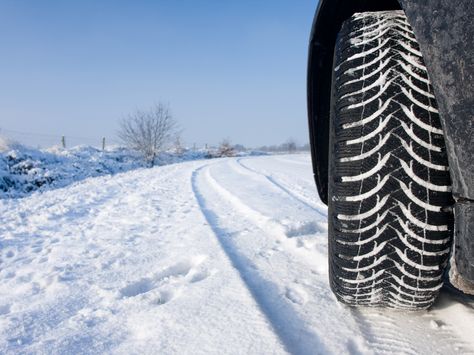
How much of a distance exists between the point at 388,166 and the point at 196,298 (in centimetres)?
86

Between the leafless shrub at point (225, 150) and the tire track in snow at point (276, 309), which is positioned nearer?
the tire track in snow at point (276, 309)

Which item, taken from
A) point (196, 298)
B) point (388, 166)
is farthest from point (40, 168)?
point (388, 166)

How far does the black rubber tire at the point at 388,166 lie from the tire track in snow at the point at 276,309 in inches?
9.8

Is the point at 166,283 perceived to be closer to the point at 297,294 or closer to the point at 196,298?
the point at 196,298

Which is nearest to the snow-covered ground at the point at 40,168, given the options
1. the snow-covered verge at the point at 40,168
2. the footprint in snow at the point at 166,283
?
the snow-covered verge at the point at 40,168

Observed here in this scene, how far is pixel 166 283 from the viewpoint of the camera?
1483 mm

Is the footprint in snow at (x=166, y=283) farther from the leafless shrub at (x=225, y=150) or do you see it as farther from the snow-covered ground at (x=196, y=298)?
the leafless shrub at (x=225, y=150)

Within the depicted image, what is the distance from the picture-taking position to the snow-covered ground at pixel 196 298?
1.01 meters

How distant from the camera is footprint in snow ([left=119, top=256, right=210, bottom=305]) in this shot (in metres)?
1.36

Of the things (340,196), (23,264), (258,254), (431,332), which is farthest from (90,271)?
(431,332)

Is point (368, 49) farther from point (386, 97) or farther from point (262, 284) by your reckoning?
point (262, 284)

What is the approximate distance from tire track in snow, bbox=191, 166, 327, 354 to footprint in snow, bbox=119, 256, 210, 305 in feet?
0.66

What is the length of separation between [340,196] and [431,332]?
508mm

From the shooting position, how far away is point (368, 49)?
1.00m
